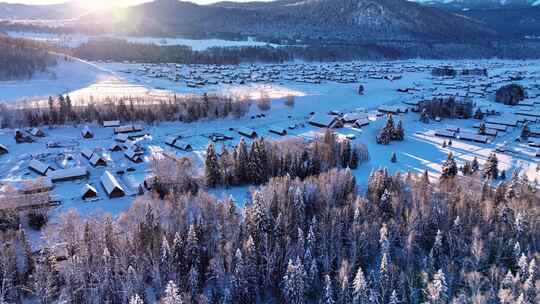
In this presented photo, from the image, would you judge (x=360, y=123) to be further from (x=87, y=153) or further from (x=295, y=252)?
(x=295, y=252)

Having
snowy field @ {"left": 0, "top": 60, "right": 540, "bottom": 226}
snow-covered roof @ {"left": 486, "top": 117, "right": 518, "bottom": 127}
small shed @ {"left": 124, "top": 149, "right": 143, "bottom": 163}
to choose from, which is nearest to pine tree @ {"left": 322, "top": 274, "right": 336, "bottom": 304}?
snowy field @ {"left": 0, "top": 60, "right": 540, "bottom": 226}

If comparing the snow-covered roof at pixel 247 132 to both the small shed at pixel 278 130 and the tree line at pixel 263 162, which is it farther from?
the tree line at pixel 263 162

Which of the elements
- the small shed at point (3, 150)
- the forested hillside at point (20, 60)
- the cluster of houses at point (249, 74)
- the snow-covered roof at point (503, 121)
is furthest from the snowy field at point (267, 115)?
the forested hillside at point (20, 60)

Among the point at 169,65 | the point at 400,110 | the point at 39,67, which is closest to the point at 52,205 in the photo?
the point at 400,110

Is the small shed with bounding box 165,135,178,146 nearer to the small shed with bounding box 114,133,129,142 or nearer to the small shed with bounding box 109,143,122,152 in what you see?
the small shed with bounding box 114,133,129,142

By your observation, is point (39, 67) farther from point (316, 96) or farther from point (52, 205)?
point (52, 205)

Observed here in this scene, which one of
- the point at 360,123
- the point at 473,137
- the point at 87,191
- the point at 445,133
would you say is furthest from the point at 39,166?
the point at 473,137
